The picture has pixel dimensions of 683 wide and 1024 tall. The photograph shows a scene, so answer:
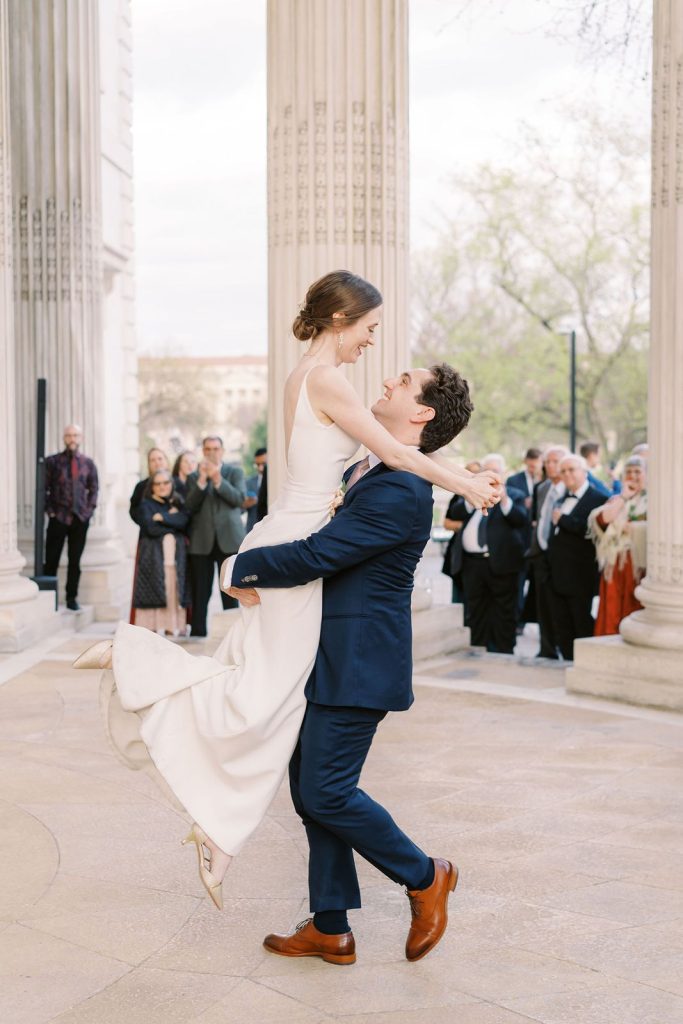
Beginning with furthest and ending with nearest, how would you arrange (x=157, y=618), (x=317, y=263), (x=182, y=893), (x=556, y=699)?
(x=157, y=618)
(x=317, y=263)
(x=556, y=699)
(x=182, y=893)

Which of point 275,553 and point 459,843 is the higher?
point 275,553

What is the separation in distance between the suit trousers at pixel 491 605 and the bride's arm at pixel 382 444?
25.6 ft

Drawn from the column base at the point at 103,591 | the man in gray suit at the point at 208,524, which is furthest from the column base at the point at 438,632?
the column base at the point at 103,591

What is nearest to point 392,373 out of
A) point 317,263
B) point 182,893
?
point 317,263

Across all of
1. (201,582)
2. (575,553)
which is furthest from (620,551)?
(201,582)

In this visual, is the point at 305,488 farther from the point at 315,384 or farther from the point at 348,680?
the point at 348,680

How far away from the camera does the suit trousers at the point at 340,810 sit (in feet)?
14.3

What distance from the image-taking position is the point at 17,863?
5.64 metres

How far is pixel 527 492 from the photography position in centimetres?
1459

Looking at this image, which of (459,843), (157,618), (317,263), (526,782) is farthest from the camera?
(157,618)

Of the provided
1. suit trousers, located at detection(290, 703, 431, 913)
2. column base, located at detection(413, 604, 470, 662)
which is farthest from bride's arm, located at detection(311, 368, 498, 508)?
column base, located at detection(413, 604, 470, 662)

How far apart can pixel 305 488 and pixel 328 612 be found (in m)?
0.44

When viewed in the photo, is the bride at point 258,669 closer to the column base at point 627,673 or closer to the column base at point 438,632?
the column base at point 627,673

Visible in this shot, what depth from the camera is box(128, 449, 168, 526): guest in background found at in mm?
12872
